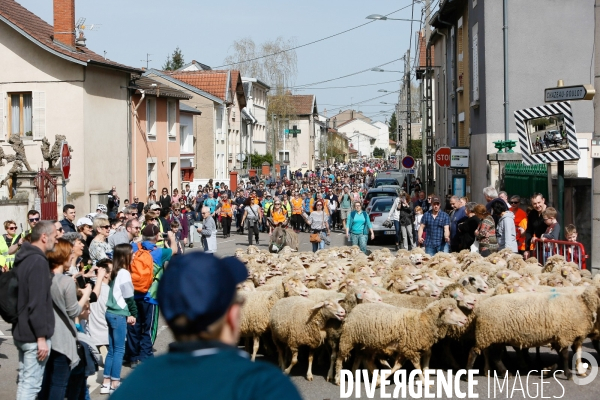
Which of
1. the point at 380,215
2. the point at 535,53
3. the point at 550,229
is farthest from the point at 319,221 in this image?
the point at 550,229

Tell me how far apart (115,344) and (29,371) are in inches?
88.9

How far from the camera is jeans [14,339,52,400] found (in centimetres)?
672

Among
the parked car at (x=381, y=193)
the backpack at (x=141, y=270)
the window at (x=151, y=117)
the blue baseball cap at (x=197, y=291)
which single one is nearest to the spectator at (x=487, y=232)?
the backpack at (x=141, y=270)

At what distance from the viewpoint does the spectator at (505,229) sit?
14.0m

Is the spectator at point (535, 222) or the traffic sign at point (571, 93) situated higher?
the traffic sign at point (571, 93)


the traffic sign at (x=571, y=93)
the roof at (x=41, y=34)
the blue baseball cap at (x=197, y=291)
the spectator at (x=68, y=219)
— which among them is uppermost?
the roof at (x=41, y=34)

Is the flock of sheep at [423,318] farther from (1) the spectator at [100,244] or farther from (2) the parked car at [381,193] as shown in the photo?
(2) the parked car at [381,193]

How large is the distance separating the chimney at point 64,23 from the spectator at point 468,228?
20.8 metres

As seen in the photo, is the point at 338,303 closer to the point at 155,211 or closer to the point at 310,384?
the point at 310,384

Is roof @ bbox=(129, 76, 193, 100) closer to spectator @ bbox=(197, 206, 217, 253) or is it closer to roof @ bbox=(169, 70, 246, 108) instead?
spectator @ bbox=(197, 206, 217, 253)

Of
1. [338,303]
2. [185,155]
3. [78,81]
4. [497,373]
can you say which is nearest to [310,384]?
[338,303]

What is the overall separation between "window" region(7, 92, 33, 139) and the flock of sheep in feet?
74.2

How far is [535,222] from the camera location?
14.2 m

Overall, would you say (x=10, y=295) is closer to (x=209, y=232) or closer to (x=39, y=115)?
(x=209, y=232)
